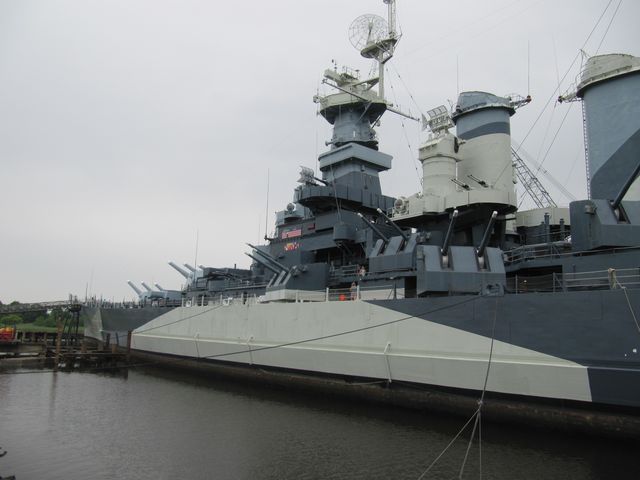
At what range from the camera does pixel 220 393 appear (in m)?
17.3

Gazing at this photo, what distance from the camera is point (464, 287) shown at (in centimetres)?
1334

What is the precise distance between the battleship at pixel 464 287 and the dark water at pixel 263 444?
32.0 inches

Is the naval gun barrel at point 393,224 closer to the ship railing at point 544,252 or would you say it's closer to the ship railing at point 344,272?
the ship railing at point 344,272

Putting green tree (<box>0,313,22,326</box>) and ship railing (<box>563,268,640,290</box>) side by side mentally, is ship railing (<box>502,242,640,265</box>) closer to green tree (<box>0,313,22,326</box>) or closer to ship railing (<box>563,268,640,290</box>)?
ship railing (<box>563,268,640,290</box>)

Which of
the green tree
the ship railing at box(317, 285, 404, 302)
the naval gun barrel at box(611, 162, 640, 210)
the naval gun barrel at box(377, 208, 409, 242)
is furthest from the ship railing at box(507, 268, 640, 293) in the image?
the green tree

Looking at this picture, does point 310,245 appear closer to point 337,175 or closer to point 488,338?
point 337,175

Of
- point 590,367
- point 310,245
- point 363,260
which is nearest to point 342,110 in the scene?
point 310,245

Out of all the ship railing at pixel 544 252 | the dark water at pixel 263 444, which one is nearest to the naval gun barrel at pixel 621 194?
the ship railing at pixel 544 252

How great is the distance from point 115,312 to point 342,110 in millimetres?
19843

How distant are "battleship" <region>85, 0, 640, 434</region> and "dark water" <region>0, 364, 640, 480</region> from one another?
813mm

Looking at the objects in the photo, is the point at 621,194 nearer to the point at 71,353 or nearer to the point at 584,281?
the point at 584,281

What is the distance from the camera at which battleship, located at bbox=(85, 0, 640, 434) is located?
34.2 ft

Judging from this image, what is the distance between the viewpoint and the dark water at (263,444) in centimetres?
884

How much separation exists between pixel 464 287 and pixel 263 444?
22.6 ft
